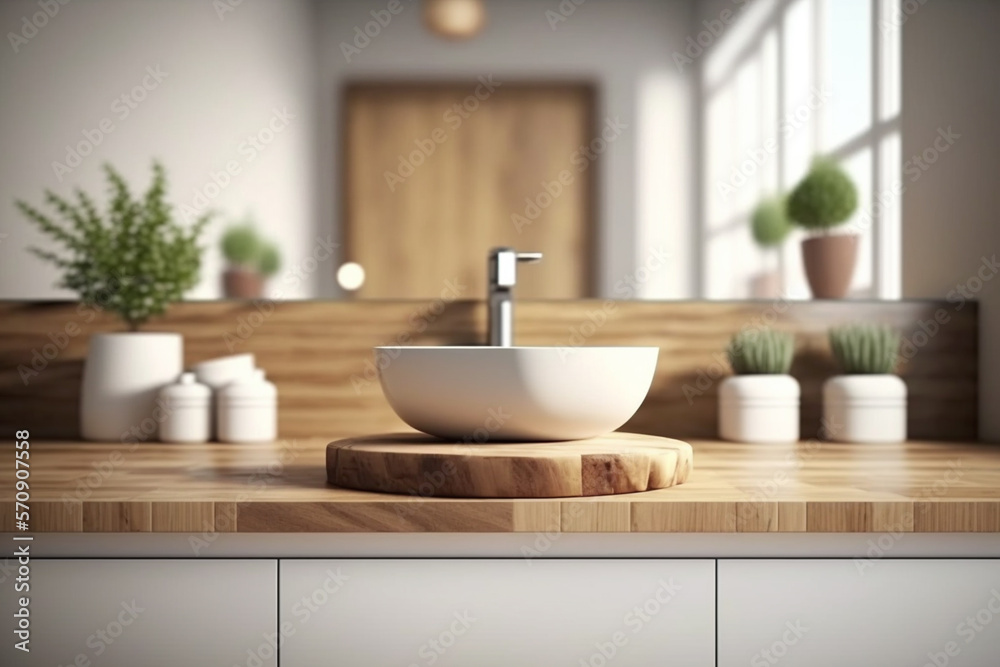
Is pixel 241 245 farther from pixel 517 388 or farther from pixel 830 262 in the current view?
pixel 830 262

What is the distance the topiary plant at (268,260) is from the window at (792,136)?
76 centimetres

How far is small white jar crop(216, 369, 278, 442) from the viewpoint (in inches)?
54.1

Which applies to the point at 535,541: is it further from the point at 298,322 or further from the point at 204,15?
the point at 204,15

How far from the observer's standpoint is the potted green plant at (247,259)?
1.52 m

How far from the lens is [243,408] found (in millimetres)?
1376

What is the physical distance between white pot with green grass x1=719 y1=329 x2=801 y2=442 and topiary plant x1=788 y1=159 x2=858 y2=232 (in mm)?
239

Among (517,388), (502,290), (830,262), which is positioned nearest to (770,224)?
(830,262)

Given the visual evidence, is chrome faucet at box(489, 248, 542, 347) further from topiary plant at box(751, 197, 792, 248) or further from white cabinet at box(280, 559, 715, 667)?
white cabinet at box(280, 559, 715, 667)

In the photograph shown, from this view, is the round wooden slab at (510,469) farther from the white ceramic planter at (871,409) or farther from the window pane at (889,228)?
the window pane at (889,228)

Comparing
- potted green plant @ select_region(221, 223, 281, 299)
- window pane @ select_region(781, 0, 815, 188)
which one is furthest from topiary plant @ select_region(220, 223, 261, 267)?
window pane @ select_region(781, 0, 815, 188)

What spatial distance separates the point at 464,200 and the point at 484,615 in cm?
87

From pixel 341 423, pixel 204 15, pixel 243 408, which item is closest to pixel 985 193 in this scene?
pixel 341 423

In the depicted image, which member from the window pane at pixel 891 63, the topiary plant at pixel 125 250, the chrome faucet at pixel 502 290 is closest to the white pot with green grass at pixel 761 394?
the chrome faucet at pixel 502 290

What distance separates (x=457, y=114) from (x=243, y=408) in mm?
631
